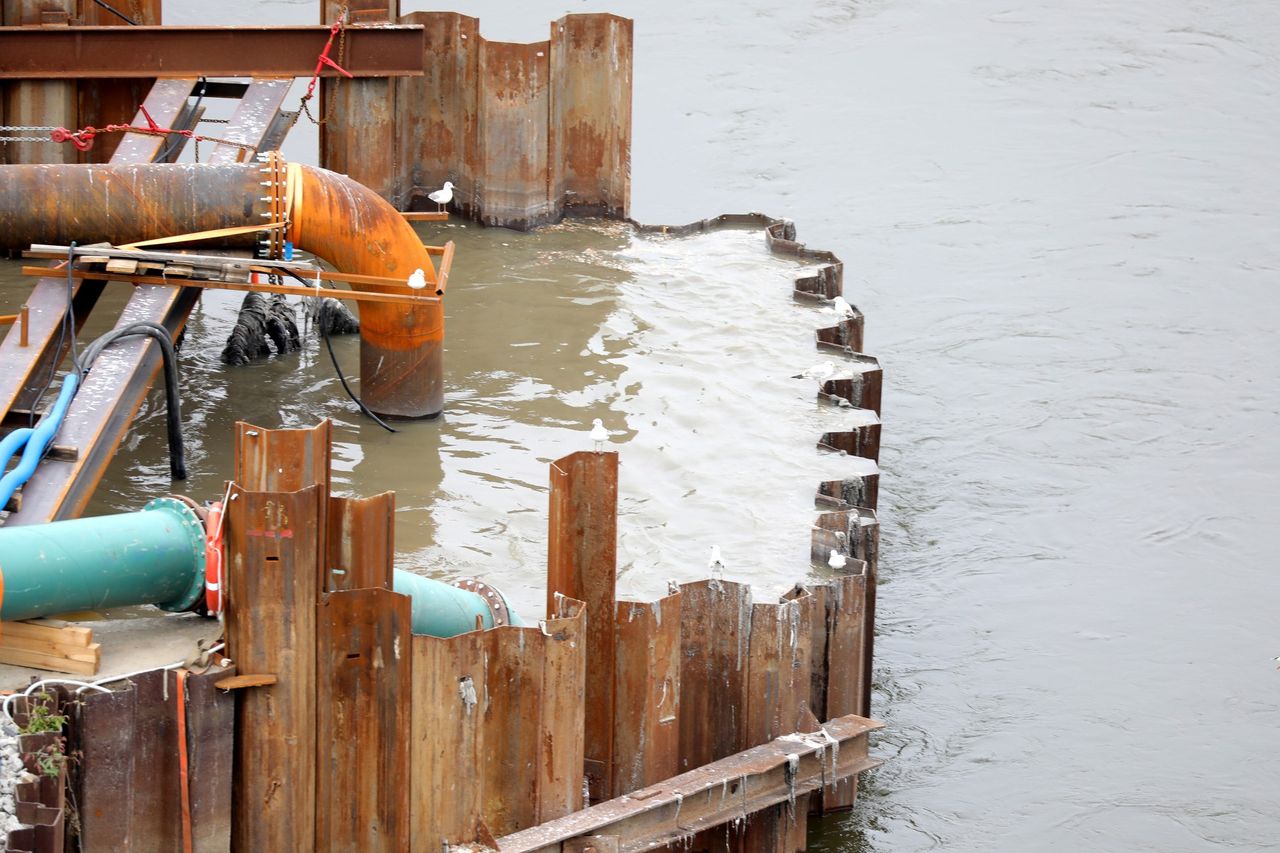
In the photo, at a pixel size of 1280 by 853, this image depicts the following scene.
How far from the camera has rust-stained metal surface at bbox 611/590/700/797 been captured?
33.0ft

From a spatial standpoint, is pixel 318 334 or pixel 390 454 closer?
pixel 390 454

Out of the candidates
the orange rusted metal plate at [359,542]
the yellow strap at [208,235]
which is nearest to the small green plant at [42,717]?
the orange rusted metal plate at [359,542]

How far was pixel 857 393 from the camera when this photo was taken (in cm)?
1520

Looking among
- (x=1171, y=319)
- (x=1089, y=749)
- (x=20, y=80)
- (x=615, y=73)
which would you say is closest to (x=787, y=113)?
(x=1171, y=319)

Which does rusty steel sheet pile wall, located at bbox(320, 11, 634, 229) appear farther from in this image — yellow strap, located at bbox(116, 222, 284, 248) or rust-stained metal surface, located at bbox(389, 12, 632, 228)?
yellow strap, located at bbox(116, 222, 284, 248)

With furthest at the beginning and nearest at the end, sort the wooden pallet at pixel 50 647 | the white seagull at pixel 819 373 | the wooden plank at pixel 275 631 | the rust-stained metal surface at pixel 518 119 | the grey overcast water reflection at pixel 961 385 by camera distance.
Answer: the rust-stained metal surface at pixel 518 119 < the white seagull at pixel 819 373 < the grey overcast water reflection at pixel 961 385 < the wooden plank at pixel 275 631 < the wooden pallet at pixel 50 647

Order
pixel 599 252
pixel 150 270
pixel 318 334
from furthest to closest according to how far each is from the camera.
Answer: pixel 599 252 → pixel 318 334 → pixel 150 270

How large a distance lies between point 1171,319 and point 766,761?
15104 millimetres

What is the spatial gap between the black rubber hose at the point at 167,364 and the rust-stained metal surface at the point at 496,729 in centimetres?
401

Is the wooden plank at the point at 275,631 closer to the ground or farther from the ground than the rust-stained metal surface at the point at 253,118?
closer to the ground

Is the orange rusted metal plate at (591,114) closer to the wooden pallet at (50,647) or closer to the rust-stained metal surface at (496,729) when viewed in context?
the rust-stained metal surface at (496,729)

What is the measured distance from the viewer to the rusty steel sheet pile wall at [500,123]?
1862 centimetres

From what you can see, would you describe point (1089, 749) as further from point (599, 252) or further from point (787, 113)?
point (787, 113)

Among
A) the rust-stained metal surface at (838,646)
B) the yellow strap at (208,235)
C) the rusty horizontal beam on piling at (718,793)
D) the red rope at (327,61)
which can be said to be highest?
the red rope at (327,61)
